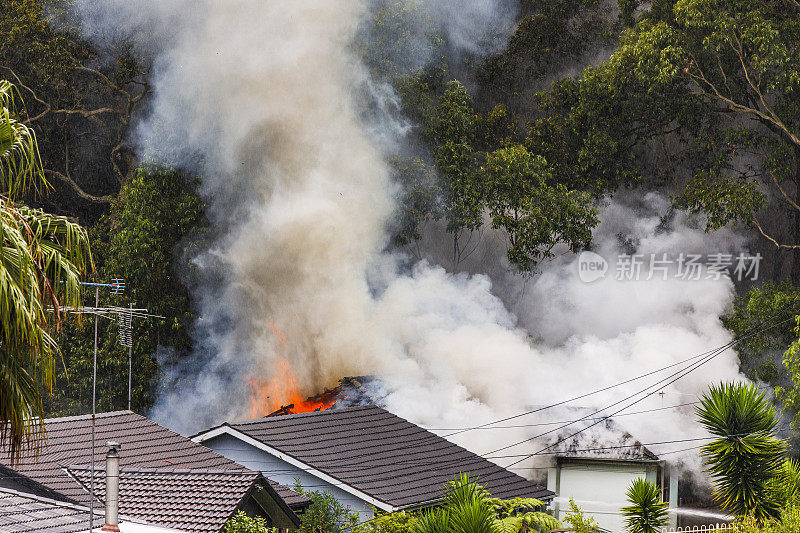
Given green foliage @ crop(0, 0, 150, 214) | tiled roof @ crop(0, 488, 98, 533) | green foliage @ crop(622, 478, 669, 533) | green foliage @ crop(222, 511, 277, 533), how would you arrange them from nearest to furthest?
tiled roof @ crop(0, 488, 98, 533) < green foliage @ crop(222, 511, 277, 533) < green foliage @ crop(622, 478, 669, 533) < green foliage @ crop(0, 0, 150, 214)

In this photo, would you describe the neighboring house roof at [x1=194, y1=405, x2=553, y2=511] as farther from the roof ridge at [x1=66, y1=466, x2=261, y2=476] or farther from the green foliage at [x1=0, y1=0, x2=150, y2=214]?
the green foliage at [x1=0, y1=0, x2=150, y2=214]

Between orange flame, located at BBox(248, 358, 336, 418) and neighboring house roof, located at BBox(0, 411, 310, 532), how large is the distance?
13.5 meters

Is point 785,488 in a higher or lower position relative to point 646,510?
higher

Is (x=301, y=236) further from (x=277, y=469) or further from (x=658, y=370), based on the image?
(x=277, y=469)

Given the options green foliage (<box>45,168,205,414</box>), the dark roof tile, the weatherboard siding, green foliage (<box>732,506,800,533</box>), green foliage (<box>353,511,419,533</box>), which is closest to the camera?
green foliage (<box>732,506,800,533</box>)

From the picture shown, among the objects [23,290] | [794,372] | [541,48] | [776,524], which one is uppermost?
[541,48]

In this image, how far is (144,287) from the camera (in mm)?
31750

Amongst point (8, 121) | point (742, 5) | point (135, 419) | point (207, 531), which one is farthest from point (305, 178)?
point (8, 121)

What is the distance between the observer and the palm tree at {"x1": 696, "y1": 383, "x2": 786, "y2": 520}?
52.6ft

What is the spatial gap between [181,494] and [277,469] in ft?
19.2

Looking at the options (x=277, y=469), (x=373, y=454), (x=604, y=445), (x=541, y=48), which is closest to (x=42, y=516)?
(x=277, y=469)

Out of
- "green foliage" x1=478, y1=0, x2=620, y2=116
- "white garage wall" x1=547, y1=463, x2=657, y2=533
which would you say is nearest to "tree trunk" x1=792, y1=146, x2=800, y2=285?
"green foliage" x1=478, y1=0, x2=620, y2=116

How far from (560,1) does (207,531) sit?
89.7ft

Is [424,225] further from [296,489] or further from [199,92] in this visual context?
[296,489]
